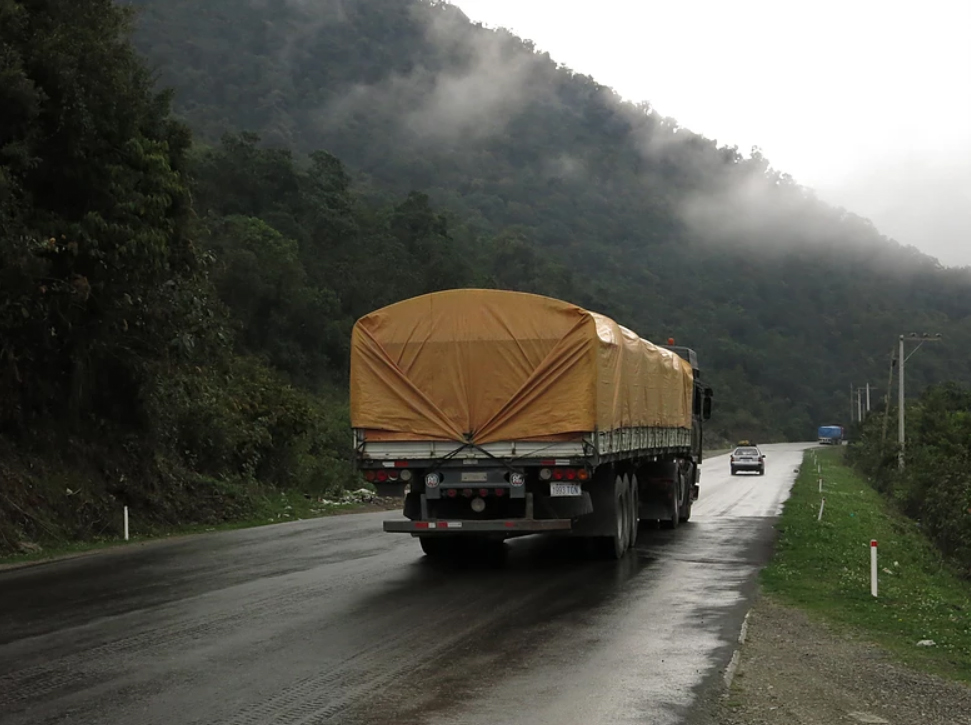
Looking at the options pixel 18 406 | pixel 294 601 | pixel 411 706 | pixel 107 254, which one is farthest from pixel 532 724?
pixel 18 406

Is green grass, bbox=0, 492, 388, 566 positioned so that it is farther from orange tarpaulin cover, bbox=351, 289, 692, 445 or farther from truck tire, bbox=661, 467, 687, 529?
truck tire, bbox=661, 467, 687, 529

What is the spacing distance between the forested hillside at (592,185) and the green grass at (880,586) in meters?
75.2

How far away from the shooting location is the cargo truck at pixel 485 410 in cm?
1612

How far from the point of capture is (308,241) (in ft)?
239

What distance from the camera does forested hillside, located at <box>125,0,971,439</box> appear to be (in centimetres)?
13162

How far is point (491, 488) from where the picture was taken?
16.0 m

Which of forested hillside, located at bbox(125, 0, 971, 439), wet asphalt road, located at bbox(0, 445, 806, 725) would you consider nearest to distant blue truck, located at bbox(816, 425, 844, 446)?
forested hillside, located at bbox(125, 0, 971, 439)

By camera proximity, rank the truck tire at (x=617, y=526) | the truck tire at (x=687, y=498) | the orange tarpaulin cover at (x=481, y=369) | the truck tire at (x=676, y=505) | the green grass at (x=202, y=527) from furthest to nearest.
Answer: the truck tire at (x=687, y=498), the truck tire at (x=676, y=505), the green grass at (x=202, y=527), the truck tire at (x=617, y=526), the orange tarpaulin cover at (x=481, y=369)

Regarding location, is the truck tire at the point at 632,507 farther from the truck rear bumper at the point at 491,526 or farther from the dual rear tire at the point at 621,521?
the truck rear bumper at the point at 491,526

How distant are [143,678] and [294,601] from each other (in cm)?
438

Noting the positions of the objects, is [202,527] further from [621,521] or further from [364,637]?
[364,637]

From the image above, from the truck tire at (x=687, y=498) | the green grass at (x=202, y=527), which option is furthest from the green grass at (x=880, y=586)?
the green grass at (x=202, y=527)

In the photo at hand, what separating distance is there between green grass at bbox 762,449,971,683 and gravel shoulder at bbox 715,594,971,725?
19.0 inches

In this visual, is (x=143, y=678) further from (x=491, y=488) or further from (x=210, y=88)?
(x=210, y=88)
